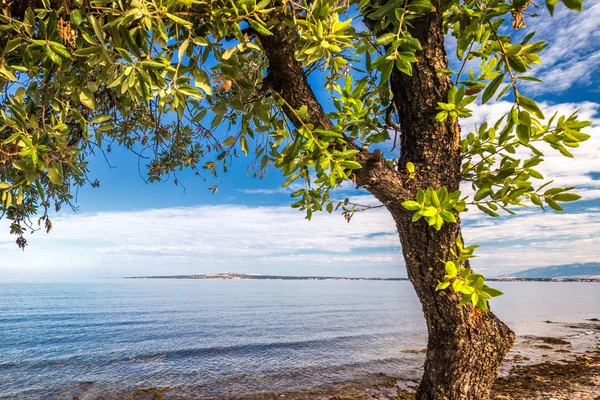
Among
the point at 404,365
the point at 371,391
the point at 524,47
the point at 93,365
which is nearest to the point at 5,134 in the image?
the point at 524,47

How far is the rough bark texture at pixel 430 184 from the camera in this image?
113 inches

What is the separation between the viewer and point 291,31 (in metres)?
2.71

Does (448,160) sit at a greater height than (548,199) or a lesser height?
greater

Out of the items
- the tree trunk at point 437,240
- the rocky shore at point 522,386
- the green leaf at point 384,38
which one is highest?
the green leaf at point 384,38

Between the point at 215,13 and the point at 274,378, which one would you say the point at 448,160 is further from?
the point at 274,378

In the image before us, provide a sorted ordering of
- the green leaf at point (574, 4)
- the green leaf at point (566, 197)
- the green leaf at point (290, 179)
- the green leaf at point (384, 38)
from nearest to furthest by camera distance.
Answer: the green leaf at point (574, 4) < the green leaf at point (384, 38) < the green leaf at point (566, 197) < the green leaf at point (290, 179)

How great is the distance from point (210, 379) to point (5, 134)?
14.3 m

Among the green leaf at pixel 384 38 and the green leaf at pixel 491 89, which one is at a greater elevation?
the green leaf at pixel 384 38

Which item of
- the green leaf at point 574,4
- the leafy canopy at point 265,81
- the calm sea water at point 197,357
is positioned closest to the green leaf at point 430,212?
the leafy canopy at point 265,81

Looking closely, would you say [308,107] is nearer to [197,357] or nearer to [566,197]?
[566,197]

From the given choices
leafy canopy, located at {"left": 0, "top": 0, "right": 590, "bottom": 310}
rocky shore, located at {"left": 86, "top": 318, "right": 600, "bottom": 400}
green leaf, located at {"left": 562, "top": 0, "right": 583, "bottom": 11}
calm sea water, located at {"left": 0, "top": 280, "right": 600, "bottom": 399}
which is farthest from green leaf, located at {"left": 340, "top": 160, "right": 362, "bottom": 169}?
calm sea water, located at {"left": 0, "top": 280, "right": 600, "bottom": 399}

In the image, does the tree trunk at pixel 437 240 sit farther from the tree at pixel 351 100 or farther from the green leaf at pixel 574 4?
the green leaf at pixel 574 4

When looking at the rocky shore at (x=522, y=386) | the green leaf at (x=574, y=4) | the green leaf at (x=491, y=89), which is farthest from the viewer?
the rocky shore at (x=522, y=386)

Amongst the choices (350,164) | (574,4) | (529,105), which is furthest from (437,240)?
(574,4)
